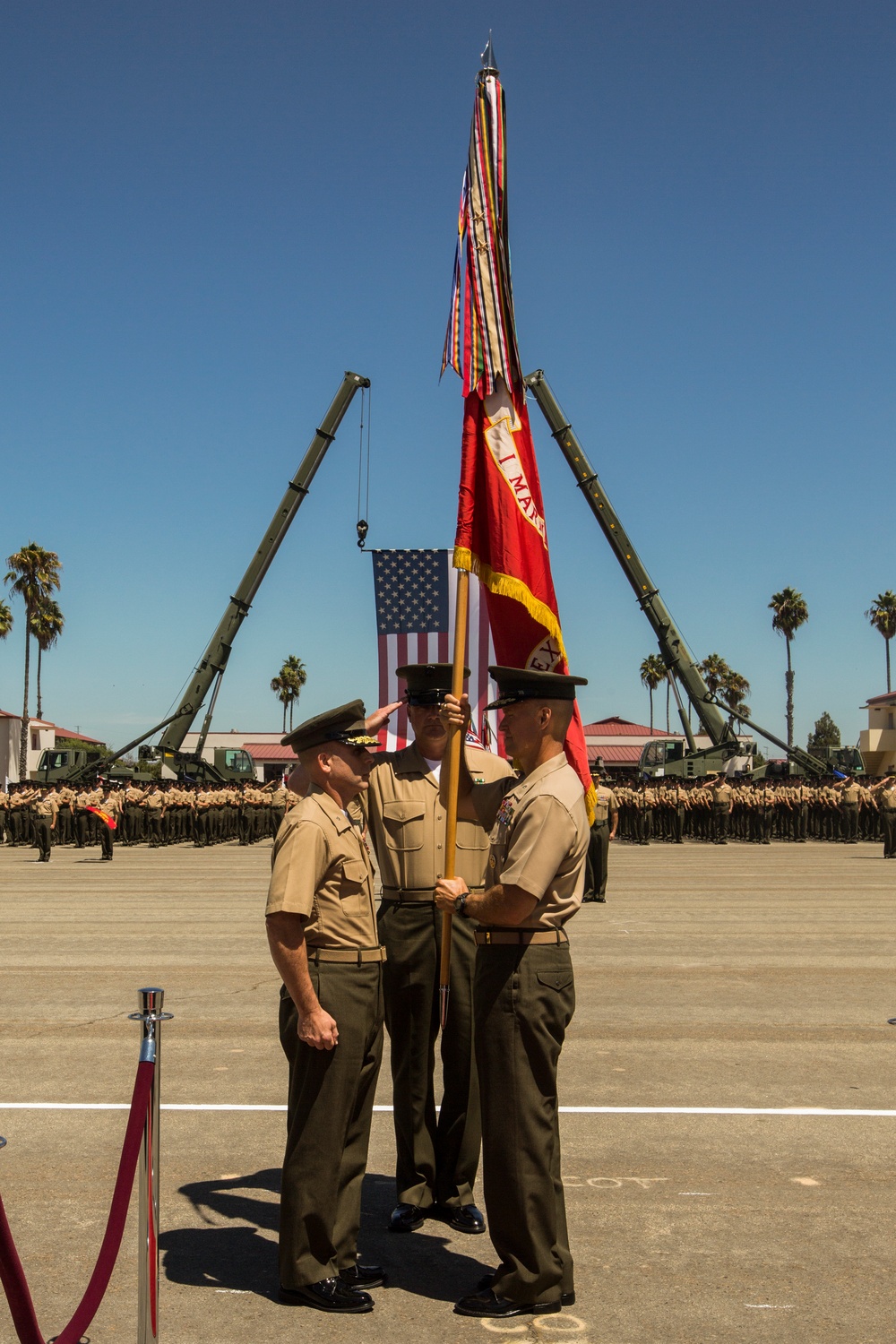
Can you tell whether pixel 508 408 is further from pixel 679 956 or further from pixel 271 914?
pixel 679 956

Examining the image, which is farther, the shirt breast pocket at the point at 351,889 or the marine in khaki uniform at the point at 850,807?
the marine in khaki uniform at the point at 850,807

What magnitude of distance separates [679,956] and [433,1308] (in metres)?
7.66

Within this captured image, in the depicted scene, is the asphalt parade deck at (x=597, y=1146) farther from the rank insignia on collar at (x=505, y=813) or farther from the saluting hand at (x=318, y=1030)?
the rank insignia on collar at (x=505, y=813)

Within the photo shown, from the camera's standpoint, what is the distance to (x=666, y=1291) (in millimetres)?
4023

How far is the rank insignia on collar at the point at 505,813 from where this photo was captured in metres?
4.22

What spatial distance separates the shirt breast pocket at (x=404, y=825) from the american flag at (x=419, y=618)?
19.0 ft

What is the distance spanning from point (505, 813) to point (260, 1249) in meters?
1.87

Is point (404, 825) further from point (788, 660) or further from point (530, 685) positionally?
point (788, 660)

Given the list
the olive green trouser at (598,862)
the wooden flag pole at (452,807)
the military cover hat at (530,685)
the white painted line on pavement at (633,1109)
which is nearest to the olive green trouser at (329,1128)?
the wooden flag pole at (452,807)

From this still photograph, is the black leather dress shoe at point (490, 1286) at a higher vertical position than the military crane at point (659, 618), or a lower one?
lower

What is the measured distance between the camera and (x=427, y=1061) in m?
4.91

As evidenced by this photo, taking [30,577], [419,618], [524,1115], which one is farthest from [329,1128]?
[30,577]

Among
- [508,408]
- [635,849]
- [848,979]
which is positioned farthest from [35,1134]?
[635,849]

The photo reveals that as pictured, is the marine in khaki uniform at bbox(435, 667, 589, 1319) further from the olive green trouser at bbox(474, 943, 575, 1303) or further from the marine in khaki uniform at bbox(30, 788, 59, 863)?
the marine in khaki uniform at bbox(30, 788, 59, 863)
